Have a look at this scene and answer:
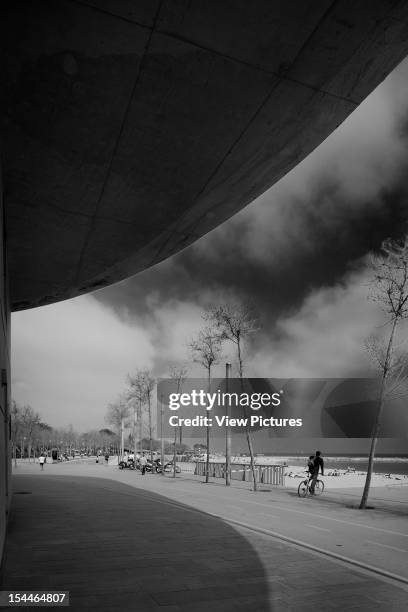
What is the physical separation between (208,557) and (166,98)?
7084 mm

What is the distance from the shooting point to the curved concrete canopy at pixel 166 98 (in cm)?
540

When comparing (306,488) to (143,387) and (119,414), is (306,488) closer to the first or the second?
(143,387)

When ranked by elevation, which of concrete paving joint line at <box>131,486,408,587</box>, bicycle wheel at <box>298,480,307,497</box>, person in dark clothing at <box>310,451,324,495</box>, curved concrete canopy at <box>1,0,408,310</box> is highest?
curved concrete canopy at <box>1,0,408,310</box>

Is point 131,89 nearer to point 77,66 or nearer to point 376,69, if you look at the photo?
point 77,66

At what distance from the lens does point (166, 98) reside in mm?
6609

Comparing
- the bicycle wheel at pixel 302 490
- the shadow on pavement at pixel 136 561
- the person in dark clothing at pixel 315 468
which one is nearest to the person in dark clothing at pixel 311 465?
the person in dark clothing at pixel 315 468

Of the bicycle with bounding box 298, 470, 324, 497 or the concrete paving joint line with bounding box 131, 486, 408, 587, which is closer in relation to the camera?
the concrete paving joint line with bounding box 131, 486, 408, 587

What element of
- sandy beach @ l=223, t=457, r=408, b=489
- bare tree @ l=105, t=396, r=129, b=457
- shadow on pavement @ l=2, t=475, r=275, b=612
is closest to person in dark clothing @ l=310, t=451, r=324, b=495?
shadow on pavement @ l=2, t=475, r=275, b=612

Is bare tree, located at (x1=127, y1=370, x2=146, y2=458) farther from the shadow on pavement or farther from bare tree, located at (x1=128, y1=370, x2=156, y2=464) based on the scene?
the shadow on pavement

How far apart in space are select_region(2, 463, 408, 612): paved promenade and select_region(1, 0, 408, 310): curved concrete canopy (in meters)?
5.94

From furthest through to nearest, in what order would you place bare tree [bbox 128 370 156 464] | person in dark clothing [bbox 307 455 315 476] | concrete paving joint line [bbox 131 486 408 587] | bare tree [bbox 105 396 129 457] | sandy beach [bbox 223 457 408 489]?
1. bare tree [bbox 105 396 129 457]
2. bare tree [bbox 128 370 156 464]
3. sandy beach [bbox 223 457 408 489]
4. person in dark clothing [bbox 307 455 315 476]
5. concrete paving joint line [bbox 131 486 408 587]

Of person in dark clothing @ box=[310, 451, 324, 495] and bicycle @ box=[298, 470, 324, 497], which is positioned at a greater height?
person in dark clothing @ box=[310, 451, 324, 495]

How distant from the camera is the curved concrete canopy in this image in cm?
540

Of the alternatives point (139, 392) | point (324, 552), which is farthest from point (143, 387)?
point (324, 552)
